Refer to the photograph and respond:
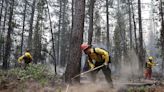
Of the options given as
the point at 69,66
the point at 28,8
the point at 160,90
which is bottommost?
the point at 160,90

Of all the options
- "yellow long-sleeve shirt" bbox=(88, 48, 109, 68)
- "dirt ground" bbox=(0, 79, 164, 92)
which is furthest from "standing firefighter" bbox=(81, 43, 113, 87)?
"dirt ground" bbox=(0, 79, 164, 92)

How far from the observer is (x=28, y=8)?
37.7 m

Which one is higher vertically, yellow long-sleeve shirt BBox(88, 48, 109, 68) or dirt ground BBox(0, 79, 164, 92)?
yellow long-sleeve shirt BBox(88, 48, 109, 68)

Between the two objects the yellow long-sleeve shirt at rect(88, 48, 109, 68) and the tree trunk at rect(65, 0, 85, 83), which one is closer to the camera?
the yellow long-sleeve shirt at rect(88, 48, 109, 68)

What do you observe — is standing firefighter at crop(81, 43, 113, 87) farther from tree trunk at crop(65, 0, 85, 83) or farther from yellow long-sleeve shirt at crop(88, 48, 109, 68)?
tree trunk at crop(65, 0, 85, 83)

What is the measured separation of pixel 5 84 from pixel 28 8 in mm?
29895

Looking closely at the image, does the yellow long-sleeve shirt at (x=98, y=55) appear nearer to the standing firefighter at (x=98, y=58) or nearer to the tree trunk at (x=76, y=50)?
the standing firefighter at (x=98, y=58)

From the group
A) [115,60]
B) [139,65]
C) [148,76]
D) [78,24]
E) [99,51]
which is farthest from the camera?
[115,60]

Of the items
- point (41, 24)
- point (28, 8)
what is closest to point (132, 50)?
A: point (41, 24)

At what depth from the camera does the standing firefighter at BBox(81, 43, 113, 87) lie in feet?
28.8

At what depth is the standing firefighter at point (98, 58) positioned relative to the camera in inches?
345

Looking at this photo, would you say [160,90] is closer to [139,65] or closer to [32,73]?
[32,73]

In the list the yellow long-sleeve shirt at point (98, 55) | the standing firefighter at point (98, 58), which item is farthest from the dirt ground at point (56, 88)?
the yellow long-sleeve shirt at point (98, 55)

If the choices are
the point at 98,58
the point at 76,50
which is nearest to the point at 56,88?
the point at 76,50
